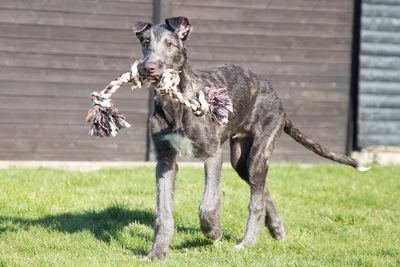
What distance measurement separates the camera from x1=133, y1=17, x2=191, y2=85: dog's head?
421 cm

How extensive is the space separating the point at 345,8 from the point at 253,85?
5.97 m

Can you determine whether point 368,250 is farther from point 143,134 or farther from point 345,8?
point 345,8

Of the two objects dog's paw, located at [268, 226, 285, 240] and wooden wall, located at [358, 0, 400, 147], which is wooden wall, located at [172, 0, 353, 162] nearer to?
wooden wall, located at [358, 0, 400, 147]

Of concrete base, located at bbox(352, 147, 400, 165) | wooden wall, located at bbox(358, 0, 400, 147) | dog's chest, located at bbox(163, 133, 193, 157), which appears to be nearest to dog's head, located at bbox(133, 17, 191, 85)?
dog's chest, located at bbox(163, 133, 193, 157)

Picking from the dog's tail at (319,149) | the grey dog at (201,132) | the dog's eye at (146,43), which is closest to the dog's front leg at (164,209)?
the grey dog at (201,132)

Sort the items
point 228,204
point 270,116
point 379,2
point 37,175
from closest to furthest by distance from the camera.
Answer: point 270,116 → point 228,204 → point 37,175 → point 379,2

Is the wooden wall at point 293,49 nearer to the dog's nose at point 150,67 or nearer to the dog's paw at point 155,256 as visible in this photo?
the dog's nose at point 150,67

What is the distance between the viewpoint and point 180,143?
4.54 metres

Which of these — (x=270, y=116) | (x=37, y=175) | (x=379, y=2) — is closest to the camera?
(x=270, y=116)

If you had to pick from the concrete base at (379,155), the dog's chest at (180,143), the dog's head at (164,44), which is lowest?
the concrete base at (379,155)

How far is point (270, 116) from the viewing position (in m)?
5.40

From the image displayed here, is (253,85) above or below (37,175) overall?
above

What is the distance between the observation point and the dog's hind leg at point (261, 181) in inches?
200

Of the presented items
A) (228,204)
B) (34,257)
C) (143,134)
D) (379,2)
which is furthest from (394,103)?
(34,257)
